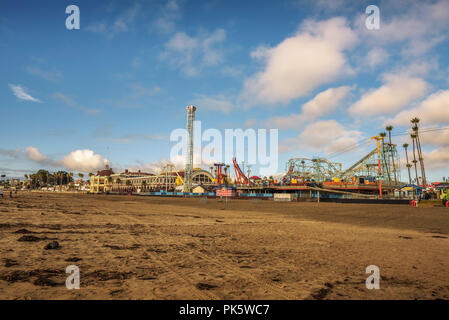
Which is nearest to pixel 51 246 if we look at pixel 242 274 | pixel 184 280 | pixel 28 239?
pixel 28 239

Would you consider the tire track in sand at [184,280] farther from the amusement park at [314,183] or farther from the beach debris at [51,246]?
the amusement park at [314,183]

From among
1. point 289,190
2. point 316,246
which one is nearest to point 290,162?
point 289,190

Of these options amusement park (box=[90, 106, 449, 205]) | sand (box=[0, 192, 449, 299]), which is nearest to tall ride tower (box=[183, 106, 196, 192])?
amusement park (box=[90, 106, 449, 205])

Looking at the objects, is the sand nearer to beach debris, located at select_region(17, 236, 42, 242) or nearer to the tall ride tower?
beach debris, located at select_region(17, 236, 42, 242)

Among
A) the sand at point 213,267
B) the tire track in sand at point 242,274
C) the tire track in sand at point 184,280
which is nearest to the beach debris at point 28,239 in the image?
the sand at point 213,267

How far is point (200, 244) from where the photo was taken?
10406 mm

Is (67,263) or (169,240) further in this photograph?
(169,240)

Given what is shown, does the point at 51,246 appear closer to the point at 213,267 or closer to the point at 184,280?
the point at 184,280

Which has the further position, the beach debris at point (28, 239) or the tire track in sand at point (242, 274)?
the beach debris at point (28, 239)

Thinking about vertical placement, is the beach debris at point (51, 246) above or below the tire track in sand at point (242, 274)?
above

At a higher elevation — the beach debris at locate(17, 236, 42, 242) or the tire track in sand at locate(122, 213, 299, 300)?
the beach debris at locate(17, 236, 42, 242)

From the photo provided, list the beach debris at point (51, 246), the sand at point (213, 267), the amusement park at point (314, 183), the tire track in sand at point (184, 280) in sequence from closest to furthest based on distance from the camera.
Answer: the tire track in sand at point (184, 280), the sand at point (213, 267), the beach debris at point (51, 246), the amusement park at point (314, 183)
